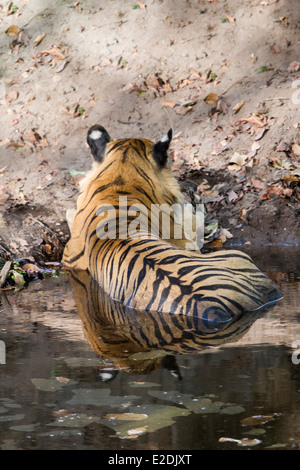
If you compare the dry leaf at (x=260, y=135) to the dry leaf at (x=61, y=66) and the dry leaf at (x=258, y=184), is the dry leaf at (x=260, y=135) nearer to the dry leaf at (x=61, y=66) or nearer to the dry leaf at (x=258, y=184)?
the dry leaf at (x=258, y=184)

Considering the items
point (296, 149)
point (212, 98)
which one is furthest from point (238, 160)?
point (212, 98)

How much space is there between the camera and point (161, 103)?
34.6 feet

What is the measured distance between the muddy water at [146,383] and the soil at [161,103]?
2790 millimetres

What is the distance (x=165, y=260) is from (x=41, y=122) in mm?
5897

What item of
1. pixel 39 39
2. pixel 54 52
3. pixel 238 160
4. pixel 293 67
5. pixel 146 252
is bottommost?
pixel 238 160

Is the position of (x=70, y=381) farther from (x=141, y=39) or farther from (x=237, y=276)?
(x=141, y=39)

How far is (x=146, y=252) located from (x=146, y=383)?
166 cm

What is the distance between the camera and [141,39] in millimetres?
11578

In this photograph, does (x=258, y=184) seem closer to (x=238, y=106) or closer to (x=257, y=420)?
(x=238, y=106)

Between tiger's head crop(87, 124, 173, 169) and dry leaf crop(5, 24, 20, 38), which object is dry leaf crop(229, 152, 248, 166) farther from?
dry leaf crop(5, 24, 20, 38)

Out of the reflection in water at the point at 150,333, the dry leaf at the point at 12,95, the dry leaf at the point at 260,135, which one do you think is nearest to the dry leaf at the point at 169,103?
the dry leaf at the point at 260,135

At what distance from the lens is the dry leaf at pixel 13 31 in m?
12.4

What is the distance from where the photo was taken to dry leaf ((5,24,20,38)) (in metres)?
12.4

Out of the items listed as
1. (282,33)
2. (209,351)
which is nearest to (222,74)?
(282,33)
